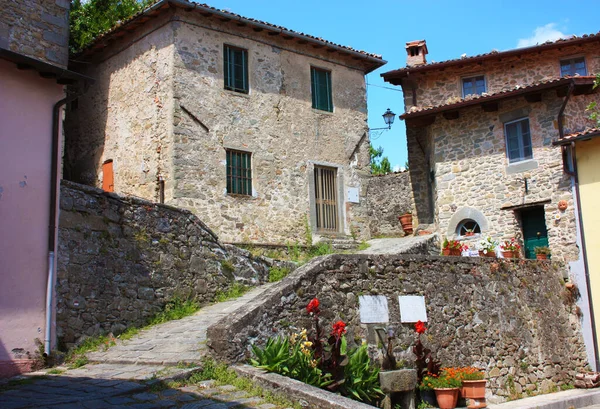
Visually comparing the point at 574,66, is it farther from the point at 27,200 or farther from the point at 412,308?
the point at 27,200

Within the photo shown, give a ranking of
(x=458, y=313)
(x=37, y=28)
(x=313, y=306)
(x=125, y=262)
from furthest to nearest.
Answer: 1. (x=37, y=28)
2. (x=458, y=313)
3. (x=125, y=262)
4. (x=313, y=306)

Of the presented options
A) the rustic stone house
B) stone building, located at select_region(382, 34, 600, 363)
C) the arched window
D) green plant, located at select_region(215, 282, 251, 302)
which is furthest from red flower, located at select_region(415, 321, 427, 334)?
the arched window

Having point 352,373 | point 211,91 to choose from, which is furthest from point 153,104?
point 352,373

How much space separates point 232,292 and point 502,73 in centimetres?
1190

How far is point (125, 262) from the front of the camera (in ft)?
34.0

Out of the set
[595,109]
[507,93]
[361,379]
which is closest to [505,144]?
[507,93]

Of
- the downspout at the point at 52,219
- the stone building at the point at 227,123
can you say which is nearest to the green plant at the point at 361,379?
the downspout at the point at 52,219

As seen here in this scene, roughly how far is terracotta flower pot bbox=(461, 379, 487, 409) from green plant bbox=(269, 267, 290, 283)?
15.0 feet

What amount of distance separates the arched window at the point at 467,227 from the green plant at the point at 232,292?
7.13m

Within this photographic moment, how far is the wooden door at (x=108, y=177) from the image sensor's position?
16.9 meters

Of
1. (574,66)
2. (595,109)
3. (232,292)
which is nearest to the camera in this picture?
(232,292)

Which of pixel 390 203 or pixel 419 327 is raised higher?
pixel 390 203

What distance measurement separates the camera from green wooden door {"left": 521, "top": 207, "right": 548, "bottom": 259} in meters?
15.7

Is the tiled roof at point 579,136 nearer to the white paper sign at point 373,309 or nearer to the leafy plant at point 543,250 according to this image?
the leafy plant at point 543,250
